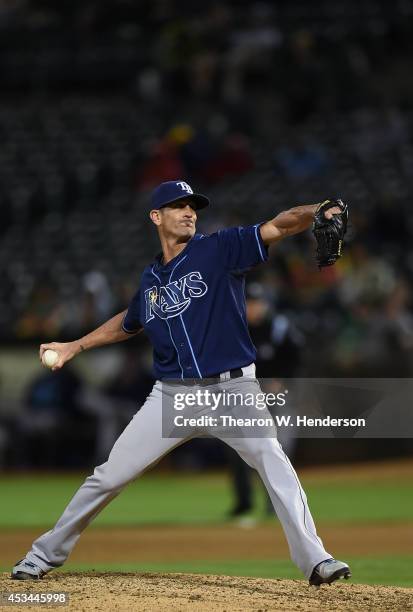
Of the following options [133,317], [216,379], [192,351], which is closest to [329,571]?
[216,379]

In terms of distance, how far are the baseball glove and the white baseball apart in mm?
1492

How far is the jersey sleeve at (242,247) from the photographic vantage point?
546cm

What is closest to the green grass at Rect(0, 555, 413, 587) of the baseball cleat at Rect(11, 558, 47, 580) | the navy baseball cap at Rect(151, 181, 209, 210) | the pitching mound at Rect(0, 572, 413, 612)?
the pitching mound at Rect(0, 572, 413, 612)

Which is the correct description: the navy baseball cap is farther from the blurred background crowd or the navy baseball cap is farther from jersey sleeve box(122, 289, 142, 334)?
the blurred background crowd

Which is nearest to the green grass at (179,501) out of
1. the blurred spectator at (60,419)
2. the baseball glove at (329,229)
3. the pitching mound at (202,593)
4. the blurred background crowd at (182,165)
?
the blurred spectator at (60,419)

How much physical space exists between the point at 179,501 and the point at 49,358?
6016 millimetres

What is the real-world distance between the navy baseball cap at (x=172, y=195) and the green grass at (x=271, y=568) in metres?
2.28

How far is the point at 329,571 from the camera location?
5.21 meters

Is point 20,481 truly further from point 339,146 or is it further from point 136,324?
point 136,324

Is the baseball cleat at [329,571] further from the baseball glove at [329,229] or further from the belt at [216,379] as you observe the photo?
the baseball glove at [329,229]

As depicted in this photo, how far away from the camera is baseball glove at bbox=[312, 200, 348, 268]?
5242 millimetres

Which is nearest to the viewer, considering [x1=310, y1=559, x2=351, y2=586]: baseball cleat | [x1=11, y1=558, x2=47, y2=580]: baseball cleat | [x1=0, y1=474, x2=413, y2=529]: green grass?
[x1=310, y1=559, x2=351, y2=586]: baseball cleat

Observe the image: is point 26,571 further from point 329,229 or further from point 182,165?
point 182,165

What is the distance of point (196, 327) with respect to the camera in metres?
Answer: 5.61
